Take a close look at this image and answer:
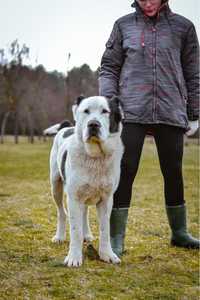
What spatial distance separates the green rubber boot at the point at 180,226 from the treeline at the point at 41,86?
1.20 metres

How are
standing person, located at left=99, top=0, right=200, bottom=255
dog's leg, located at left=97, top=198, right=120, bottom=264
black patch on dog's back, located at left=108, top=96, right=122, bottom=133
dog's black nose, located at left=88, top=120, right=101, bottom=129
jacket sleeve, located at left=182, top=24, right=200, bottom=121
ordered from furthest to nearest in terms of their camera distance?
1. jacket sleeve, located at left=182, top=24, right=200, bottom=121
2. standing person, located at left=99, top=0, right=200, bottom=255
3. dog's leg, located at left=97, top=198, right=120, bottom=264
4. black patch on dog's back, located at left=108, top=96, right=122, bottom=133
5. dog's black nose, located at left=88, top=120, right=101, bottom=129

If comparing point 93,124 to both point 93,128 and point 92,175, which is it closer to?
point 93,128

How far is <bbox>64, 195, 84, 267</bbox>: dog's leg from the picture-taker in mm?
3352

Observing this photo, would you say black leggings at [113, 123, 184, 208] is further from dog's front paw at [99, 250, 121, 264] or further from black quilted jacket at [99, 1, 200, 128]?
dog's front paw at [99, 250, 121, 264]

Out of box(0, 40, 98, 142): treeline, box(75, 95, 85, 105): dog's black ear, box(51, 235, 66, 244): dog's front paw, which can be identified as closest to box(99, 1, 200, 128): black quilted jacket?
box(0, 40, 98, 142): treeline

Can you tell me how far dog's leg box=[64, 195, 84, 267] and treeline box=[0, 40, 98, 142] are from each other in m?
0.84

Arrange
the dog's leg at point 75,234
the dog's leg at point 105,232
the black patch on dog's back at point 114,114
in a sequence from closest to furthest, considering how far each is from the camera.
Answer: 1. the black patch on dog's back at point 114,114
2. the dog's leg at point 75,234
3. the dog's leg at point 105,232

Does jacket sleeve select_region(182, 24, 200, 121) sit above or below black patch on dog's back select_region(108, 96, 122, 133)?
above

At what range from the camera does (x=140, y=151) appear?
3.77 m

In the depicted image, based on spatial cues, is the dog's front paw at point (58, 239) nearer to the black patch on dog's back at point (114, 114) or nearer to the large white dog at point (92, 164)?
the large white dog at point (92, 164)

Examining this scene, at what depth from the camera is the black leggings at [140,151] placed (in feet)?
12.1

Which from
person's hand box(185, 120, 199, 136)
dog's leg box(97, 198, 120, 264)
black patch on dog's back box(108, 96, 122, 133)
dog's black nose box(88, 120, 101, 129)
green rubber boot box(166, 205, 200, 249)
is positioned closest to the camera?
dog's black nose box(88, 120, 101, 129)

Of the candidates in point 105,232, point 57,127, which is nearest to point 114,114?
point 105,232

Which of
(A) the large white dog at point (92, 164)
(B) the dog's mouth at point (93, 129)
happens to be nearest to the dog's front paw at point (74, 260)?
(A) the large white dog at point (92, 164)
